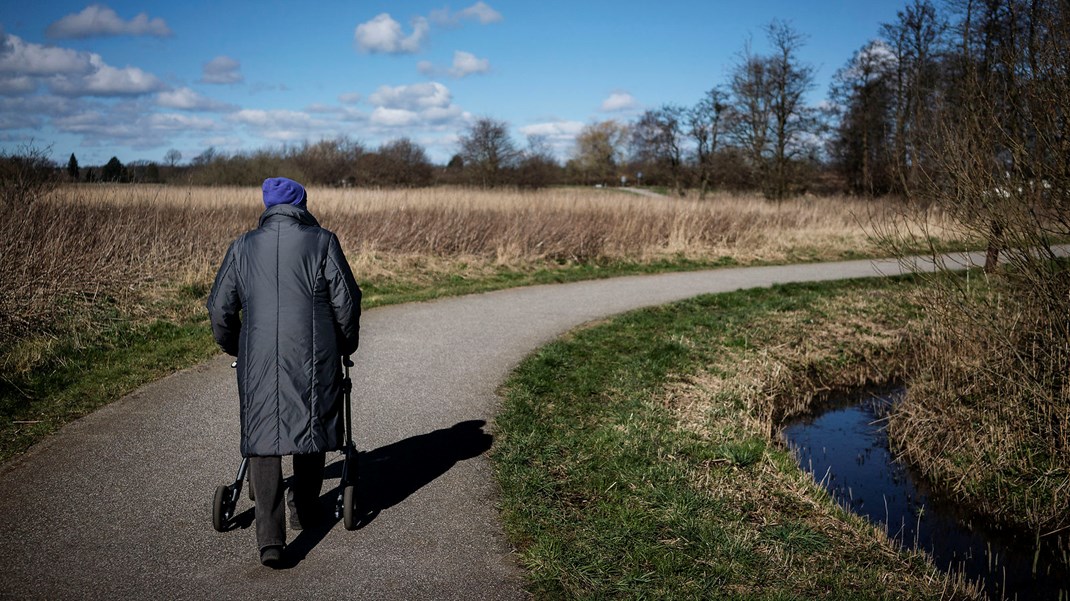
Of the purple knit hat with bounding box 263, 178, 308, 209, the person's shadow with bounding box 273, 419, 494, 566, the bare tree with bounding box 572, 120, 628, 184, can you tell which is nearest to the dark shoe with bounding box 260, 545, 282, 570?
the person's shadow with bounding box 273, 419, 494, 566

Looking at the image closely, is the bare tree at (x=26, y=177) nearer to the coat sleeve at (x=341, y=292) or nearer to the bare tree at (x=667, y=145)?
the coat sleeve at (x=341, y=292)

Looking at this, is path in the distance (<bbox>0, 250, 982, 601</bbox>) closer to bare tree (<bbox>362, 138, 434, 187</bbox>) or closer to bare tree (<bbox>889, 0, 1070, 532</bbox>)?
bare tree (<bbox>889, 0, 1070, 532</bbox>)

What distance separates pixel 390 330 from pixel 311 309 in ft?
19.6

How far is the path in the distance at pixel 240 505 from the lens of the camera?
3797mm

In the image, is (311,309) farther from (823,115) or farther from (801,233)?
(823,115)

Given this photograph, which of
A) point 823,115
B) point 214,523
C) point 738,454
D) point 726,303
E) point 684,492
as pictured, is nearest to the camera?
point 214,523

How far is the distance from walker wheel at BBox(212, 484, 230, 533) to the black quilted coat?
1.86ft

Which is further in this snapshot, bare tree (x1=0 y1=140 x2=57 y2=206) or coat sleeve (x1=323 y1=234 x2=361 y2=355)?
bare tree (x1=0 y1=140 x2=57 y2=206)

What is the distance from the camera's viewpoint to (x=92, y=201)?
1244cm

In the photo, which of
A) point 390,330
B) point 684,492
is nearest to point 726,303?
point 390,330

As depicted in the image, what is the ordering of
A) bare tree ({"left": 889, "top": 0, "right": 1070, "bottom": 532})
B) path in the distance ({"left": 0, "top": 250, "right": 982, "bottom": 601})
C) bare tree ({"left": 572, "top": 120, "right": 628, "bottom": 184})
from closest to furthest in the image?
path in the distance ({"left": 0, "top": 250, "right": 982, "bottom": 601}) → bare tree ({"left": 889, "top": 0, "right": 1070, "bottom": 532}) → bare tree ({"left": 572, "top": 120, "right": 628, "bottom": 184})

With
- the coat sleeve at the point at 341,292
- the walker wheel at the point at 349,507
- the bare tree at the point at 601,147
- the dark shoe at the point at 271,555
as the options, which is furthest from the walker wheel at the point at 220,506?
the bare tree at the point at 601,147

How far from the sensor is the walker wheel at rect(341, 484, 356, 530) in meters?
4.29

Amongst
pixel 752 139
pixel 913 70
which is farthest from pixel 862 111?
pixel 913 70
